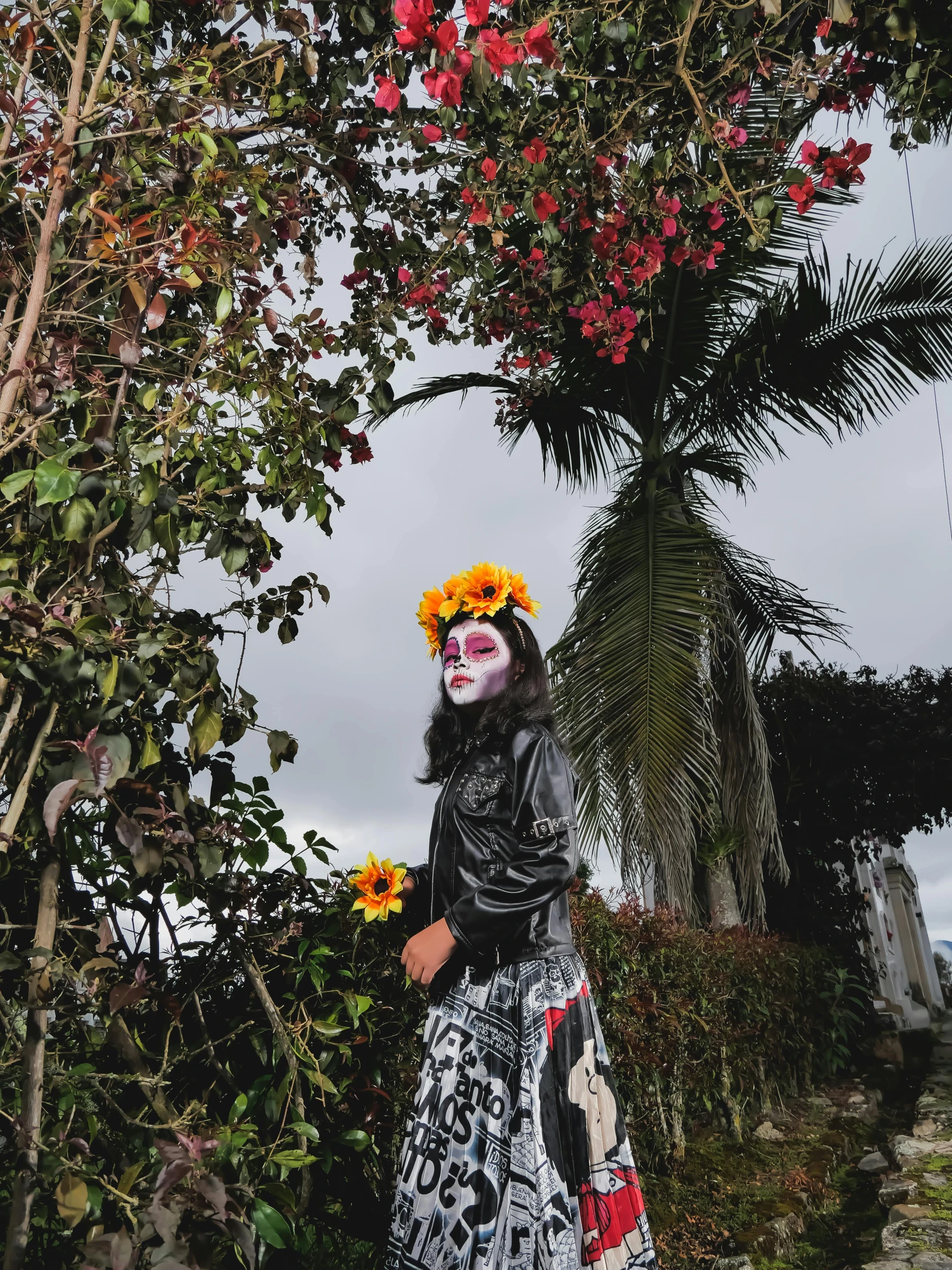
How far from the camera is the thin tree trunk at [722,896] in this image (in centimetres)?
688

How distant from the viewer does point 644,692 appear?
16.9 ft

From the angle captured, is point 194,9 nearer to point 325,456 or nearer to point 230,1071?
point 325,456

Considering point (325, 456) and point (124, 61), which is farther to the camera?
point (325, 456)

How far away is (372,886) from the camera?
7.02ft

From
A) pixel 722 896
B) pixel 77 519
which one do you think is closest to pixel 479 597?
pixel 77 519

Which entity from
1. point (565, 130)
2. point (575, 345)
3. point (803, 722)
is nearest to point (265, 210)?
point (565, 130)

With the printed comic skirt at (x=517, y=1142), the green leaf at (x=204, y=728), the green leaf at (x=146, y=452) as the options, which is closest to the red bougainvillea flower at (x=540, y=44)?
the green leaf at (x=146, y=452)

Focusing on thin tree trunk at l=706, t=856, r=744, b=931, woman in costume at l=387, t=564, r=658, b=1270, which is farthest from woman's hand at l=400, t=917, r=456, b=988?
thin tree trunk at l=706, t=856, r=744, b=931

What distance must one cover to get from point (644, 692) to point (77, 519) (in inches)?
168

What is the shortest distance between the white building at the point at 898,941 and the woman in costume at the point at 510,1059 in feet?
27.0

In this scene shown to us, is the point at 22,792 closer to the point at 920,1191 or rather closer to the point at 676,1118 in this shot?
the point at 920,1191

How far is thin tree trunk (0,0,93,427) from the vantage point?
4.12 feet

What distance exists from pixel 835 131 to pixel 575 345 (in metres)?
3.97

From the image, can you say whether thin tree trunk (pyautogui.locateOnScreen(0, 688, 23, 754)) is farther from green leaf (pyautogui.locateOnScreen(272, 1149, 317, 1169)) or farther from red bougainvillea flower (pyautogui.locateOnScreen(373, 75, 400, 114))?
red bougainvillea flower (pyautogui.locateOnScreen(373, 75, 400, 114))
